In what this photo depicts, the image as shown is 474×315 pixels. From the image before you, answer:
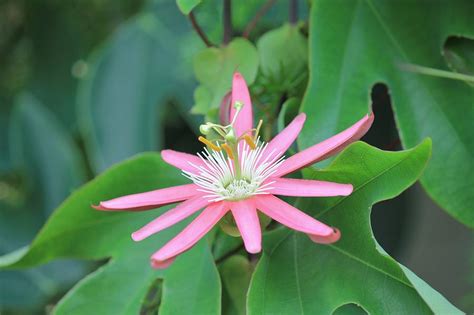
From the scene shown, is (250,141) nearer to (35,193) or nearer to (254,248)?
(254,248)

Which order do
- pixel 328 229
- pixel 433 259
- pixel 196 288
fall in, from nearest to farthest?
pixel 328 229, pixel 196 288, pixel 433 259

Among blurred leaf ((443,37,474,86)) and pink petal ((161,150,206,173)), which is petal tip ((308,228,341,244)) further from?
blurred leaf ((443,37,474,86))

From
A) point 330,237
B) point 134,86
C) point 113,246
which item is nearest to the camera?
point 330,237

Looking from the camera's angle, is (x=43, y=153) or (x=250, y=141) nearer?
(x=250, y=141)

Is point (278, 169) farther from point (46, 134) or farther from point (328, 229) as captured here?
point (46, 134)

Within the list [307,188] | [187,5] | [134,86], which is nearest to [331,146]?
[307,188]

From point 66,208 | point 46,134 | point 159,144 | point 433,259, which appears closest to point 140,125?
point 159,144

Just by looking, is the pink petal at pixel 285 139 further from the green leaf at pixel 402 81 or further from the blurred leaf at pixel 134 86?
the blurred leaf at pixel 134 86
